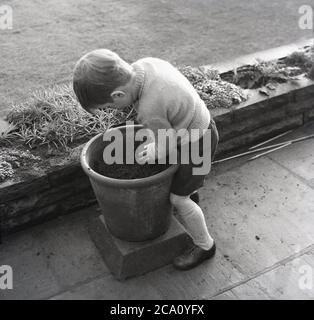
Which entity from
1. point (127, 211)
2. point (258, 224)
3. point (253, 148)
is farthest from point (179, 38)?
point (127, 211)

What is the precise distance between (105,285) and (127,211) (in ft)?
1.80

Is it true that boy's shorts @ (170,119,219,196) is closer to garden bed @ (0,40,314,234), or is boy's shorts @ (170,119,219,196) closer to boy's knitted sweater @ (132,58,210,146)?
boy's knitted sweater @ (132,58,210,146)

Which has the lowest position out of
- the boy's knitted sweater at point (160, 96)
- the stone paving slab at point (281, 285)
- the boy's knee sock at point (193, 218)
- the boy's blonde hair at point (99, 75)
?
the stone paving slab at point (281, 285)

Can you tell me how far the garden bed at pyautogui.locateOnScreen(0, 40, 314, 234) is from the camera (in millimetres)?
3264

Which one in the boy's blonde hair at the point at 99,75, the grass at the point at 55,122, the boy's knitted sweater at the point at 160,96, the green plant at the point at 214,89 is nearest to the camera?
the boy's blonde hair at the point at 99,75

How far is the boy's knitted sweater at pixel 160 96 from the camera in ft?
8.14

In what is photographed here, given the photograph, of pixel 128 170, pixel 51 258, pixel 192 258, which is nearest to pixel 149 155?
pixel 128 170

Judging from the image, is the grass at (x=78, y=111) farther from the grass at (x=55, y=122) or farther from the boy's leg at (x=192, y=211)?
the boy's leg at (x=192, y=211)

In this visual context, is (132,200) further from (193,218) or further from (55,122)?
(55,122)

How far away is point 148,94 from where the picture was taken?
97.6 inches

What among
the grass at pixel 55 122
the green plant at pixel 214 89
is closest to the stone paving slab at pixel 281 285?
the green plant at pixel 214 89

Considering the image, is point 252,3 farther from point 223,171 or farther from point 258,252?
point 258,252

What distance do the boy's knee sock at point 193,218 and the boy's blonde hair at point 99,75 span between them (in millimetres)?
850

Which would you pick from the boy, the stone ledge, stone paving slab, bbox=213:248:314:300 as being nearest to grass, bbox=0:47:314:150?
the stone ledge
